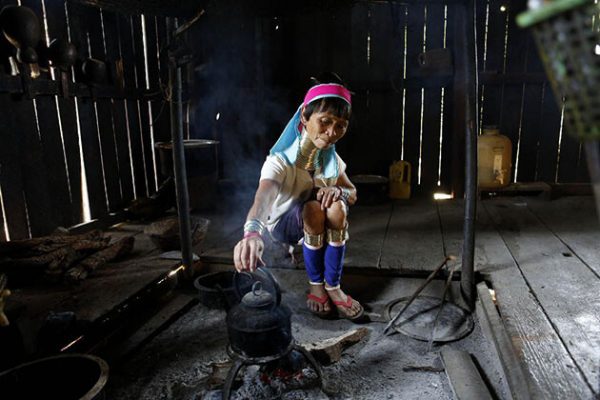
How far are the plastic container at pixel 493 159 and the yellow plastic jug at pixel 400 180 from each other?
1.02 m

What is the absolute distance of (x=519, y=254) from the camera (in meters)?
3.99

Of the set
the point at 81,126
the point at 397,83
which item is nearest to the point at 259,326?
the point at 81,126

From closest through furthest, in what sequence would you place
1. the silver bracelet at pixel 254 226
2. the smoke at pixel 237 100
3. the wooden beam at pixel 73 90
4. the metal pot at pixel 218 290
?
the silver bracelet at pixel 254 226 < the metal pot at pixel 218 290 < the wooden beam at pixel 73 90 < the smoke at pixel 237 100

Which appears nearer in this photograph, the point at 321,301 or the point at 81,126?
the point at 321,301

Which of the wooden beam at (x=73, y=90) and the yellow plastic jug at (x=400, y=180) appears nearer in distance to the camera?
the wooden beam at (x=73, y=90)

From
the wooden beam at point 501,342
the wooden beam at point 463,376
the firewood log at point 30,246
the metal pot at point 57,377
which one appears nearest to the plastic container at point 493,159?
the wooden beam at point 501,342

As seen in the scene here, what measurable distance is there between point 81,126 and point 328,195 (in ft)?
11.5

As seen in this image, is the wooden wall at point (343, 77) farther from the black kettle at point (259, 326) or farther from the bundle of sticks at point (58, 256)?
the black kettle at point (259, 326)

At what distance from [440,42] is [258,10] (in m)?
3.81

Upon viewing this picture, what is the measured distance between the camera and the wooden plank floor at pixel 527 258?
2381mm

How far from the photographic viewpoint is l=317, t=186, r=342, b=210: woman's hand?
3.16 meters

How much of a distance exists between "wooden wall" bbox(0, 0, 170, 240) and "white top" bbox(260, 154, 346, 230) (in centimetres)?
157

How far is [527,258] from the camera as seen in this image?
12.7 feet

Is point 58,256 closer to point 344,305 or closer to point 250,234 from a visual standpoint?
point 250,234
